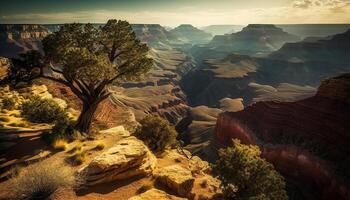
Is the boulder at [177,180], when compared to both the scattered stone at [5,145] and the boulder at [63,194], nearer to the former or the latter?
the boulder at [63,194]

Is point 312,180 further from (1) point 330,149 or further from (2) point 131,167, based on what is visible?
(2) point 131,167

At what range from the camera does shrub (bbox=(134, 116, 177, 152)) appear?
80.0 ft

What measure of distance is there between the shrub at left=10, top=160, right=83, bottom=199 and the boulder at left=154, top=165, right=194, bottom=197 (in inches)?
203

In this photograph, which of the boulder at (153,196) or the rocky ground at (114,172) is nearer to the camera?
the boulder at (153,196)

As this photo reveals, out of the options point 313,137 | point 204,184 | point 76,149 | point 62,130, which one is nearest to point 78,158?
point 76,149

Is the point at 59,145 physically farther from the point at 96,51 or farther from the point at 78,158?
the point at 96,51

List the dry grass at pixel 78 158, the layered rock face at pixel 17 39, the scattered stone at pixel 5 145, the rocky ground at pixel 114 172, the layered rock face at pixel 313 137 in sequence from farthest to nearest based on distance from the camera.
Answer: the layered rock face at pixel 17 39 < the layered rock face at pixel 313 137 < the scattered stone at pixel 5 145 < the dry grass at pixel 78 158 < the rocky ground at pixel 114 172

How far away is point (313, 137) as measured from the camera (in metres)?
40.1

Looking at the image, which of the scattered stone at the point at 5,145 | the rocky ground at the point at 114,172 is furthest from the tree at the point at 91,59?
the scattered stone at the point at 5,145

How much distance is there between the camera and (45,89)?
3853cm

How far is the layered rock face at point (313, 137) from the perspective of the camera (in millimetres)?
34281

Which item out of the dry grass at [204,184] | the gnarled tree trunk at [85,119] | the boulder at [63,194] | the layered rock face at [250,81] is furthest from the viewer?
the layered rock face at [250,81]

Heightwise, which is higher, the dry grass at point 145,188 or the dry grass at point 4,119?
the dry grass at point 4,119

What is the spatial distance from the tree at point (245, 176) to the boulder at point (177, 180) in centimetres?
349
